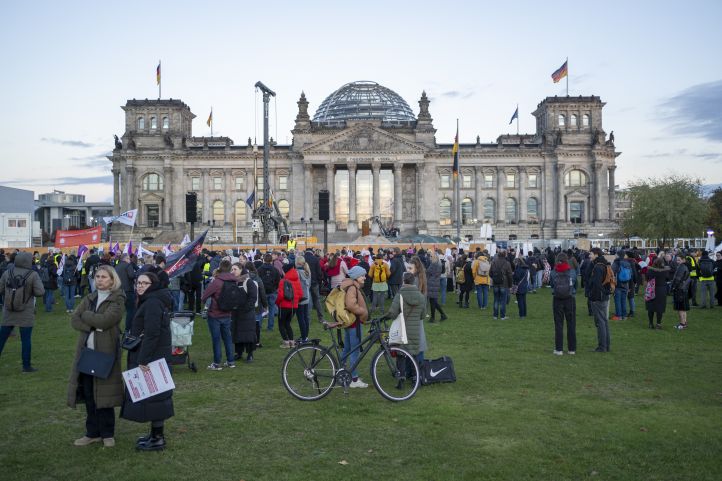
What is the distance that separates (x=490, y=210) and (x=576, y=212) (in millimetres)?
11523

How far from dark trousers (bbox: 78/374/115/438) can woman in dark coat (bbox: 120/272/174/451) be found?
397 millimetres

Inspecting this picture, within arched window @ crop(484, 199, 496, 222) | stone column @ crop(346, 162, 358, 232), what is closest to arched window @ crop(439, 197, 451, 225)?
arched window @ crop(484, 199, 496, 222)

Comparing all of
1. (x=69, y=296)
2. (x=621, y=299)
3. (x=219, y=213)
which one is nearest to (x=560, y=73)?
(x=219, y=213)

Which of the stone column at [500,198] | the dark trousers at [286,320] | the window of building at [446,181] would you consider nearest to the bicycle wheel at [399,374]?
the dark trousers at [286,320]

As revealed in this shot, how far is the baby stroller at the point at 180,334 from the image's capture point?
1246 centimetres

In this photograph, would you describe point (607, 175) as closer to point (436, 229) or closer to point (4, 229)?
point (436, 229)

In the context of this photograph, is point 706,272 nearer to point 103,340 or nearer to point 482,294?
point 482,294

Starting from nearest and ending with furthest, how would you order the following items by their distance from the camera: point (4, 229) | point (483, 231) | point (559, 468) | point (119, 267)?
point (559, 468), point (119, 267), point (483, 231), point (4, 229)

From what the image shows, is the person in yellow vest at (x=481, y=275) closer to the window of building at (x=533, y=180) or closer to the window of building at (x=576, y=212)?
the window of building at (x=533, y=180)

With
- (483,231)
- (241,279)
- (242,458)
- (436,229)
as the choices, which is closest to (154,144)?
(436,229)

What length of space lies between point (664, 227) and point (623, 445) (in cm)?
6442

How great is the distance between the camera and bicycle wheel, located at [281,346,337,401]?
405 inches

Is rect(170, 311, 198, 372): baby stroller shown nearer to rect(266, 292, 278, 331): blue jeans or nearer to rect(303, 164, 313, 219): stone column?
rect(266, 292, 278, 331): blue jeans

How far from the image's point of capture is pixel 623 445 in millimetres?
8102
